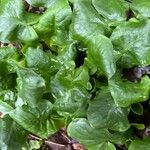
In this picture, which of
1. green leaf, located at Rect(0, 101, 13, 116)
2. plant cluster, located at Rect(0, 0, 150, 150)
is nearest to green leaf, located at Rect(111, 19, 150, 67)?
plant cluster, located at Rect(0, 0, 150, 150)

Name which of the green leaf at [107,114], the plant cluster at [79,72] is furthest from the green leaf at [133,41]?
the green leaf at [107,114]

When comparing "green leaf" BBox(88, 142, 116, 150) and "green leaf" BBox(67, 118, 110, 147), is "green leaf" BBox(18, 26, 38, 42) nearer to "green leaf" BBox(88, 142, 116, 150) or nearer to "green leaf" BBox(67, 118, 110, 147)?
"green leaf" BBox(67, 118, 110, 147)

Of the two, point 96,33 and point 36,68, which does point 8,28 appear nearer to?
point 36,68

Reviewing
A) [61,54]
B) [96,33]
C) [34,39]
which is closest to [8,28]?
[34,39]

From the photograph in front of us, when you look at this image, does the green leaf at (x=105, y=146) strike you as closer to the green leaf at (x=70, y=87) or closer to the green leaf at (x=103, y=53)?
the green leaf at (x=70, y=87)

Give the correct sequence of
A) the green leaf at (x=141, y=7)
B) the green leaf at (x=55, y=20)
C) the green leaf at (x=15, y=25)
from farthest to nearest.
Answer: the green leaf at (x=15, y=25) < the green leaf at (x=55, y=20) < the green leaf at (x=141, y=7)

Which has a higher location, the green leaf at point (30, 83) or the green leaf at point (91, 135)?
the green leaf at point (30, 83)

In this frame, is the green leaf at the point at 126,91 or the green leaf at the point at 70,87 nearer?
the green leaf at the point at 126,91
